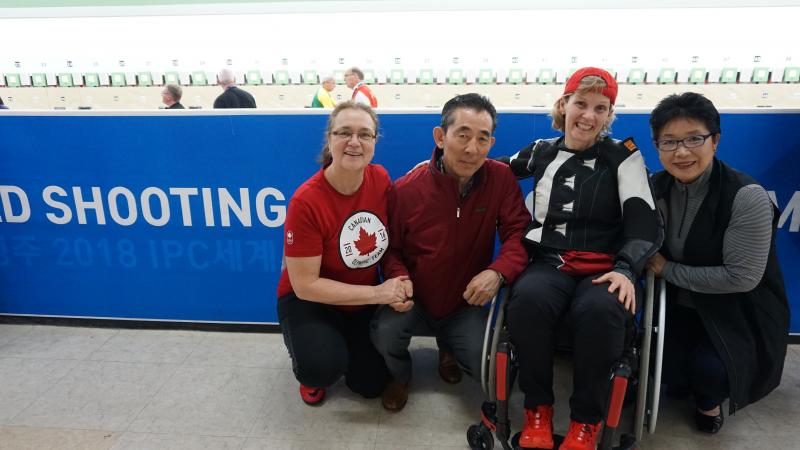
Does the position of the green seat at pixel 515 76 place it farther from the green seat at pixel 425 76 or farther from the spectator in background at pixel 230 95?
the spectator in background at pixel 230 95

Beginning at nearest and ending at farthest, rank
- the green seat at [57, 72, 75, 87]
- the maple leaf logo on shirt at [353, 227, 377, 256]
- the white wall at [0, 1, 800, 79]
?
the maple leaf logo on shirt at [353, 227, 377, 256] → the white wall at [0, 1, 800, 79] → the green seat at [57, 72, 75, 87]

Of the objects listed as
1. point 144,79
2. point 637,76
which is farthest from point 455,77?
point 144,79

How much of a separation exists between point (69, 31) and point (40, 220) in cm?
336

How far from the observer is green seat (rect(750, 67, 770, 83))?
429cm

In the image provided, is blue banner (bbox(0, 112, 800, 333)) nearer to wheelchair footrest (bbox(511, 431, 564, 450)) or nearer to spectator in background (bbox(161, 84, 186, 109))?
wheelchair footrest (bbox(511, 431, 564, 450))

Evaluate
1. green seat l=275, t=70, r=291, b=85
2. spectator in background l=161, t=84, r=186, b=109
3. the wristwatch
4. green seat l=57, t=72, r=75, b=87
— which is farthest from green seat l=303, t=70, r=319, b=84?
the wristwatch

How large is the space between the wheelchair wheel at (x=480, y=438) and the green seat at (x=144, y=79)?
17.0 feet

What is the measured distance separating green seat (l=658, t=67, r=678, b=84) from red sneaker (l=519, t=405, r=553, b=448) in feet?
13.3

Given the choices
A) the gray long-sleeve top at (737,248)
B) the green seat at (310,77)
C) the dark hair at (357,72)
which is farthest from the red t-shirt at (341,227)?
the green seat at (310,77)

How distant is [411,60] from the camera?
4891 millimetres

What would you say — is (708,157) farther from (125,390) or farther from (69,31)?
(69,31)

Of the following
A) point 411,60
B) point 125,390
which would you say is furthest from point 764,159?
point 411,60

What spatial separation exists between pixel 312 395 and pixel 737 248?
148cm

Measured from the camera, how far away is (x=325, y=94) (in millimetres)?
4977
